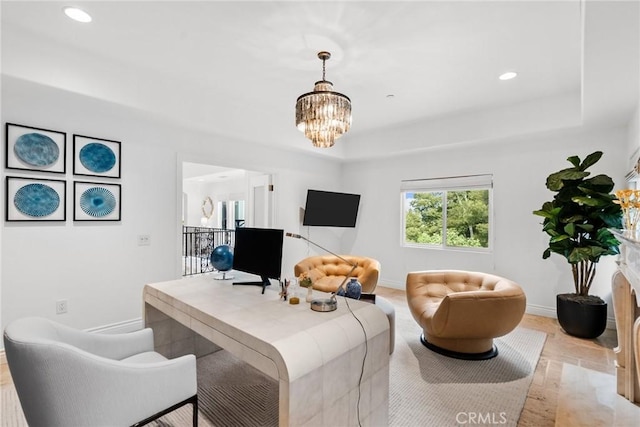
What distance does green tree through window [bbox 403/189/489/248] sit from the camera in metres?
4.67

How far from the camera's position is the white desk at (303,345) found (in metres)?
1.27

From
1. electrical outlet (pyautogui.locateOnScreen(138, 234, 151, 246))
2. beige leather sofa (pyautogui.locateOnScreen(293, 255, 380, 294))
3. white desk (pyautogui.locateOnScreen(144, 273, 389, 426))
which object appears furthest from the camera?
beige leather sofa (pyautogui.locateOnScreen(293, 255, 380, 294))

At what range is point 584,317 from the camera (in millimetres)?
3184

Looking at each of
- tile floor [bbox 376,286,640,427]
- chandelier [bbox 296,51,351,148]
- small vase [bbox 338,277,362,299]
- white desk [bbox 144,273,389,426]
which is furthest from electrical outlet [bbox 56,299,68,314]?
tile floor [bbox 376,286,640,427]

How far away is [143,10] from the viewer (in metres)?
2.19

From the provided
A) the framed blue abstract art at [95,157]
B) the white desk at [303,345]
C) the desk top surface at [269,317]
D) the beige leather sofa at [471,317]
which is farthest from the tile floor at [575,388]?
the framed blue abstract art at [95,157]

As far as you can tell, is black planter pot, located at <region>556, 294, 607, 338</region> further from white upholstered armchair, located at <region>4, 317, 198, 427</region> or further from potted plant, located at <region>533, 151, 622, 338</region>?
white upholstered armchair, located at <region>4, 317, 198, 427</region>

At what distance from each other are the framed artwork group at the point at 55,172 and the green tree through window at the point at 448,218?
4351 mm

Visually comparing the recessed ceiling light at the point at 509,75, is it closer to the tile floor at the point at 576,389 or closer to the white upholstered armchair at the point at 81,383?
the tile floor at the point at 576,389

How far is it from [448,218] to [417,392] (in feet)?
10.9

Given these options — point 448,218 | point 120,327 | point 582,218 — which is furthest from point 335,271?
point 582,218

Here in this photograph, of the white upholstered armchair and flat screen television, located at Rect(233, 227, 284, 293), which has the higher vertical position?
flat screen television, located at Rect(233, 227, 284, 293)

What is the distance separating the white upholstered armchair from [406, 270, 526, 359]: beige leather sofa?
198 centimetres

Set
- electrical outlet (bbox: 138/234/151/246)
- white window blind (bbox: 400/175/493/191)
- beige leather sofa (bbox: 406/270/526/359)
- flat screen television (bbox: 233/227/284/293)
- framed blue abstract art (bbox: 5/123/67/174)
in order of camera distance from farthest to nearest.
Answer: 1. white window blind (bbox: 400/175/493/191)
2. electrical outlet (bbox: 138/234/151/246)
3. framed blue abstract art (bbox: 5/123/67/174)
4. beige leather sofa (bbox: 406/270/526/359)
5. flat screen television (bbox: 233/227/284/293)
